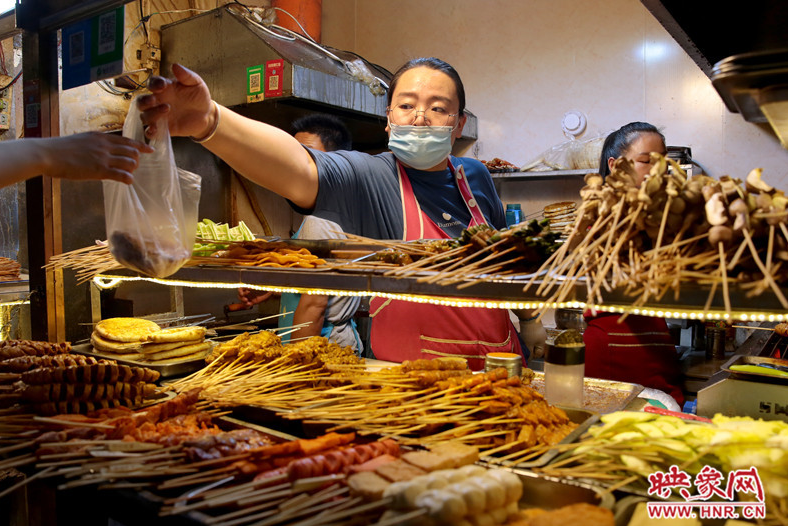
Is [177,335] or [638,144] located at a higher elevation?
[638,144]

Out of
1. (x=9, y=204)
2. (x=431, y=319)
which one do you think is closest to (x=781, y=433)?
(x=431, y=319)

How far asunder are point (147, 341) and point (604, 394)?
2286 millimetres

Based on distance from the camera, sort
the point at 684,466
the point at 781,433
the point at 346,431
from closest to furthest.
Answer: the point at 684,466, the point at 781,433, the point at 346,431

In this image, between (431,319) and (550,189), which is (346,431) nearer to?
(431,319)

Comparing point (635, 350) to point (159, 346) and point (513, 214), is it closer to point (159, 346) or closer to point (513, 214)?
point (159, 346)

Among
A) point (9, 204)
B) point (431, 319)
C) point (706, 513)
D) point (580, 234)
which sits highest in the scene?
point (9, 204)

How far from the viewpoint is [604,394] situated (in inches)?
104

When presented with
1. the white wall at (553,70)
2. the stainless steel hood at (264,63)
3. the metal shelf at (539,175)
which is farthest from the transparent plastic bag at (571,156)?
the stainless steel hood at (264,63)

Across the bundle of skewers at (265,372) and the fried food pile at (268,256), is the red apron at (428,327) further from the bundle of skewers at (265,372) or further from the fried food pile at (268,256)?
the fried food pile at (268,256)

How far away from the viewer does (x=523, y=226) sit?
1.93 meters

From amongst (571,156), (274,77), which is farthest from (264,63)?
(571,156)

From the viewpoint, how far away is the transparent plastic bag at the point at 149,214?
2.12m

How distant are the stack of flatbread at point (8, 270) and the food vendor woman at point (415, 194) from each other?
3812 mm

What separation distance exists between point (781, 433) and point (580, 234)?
84 cm
